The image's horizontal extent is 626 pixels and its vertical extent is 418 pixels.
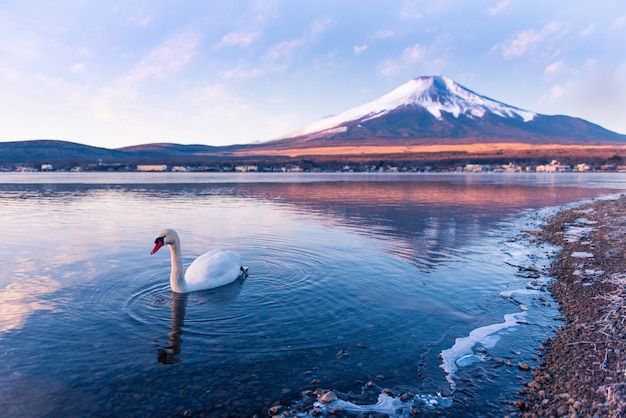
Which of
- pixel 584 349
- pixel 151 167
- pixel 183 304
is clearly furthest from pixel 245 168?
pixel 584 349

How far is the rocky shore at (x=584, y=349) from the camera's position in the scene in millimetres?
5184

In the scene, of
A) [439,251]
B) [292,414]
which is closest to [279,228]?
[439,251]

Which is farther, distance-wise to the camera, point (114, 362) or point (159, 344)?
point (159, 344)

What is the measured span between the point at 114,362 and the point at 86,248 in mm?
9666

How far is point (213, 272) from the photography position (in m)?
10.5

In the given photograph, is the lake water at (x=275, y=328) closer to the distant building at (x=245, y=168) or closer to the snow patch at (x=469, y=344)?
the snow patch at (x=469, y=344)

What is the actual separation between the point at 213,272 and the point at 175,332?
284 centimetres

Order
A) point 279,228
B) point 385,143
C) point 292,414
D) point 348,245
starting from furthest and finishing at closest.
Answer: point 385,143 < point 279,228 < point 348,245 < point 292,414

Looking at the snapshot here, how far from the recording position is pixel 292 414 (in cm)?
539

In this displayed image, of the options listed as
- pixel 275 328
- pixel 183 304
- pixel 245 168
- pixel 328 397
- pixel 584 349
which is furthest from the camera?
pixel 245 168

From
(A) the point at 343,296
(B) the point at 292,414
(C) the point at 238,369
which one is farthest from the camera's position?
(A) the point at 343,296

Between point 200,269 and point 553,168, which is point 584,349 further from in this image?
point 553,168

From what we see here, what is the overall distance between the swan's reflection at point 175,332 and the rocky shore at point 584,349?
502 centimetres

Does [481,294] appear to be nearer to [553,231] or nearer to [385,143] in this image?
[553,231]
